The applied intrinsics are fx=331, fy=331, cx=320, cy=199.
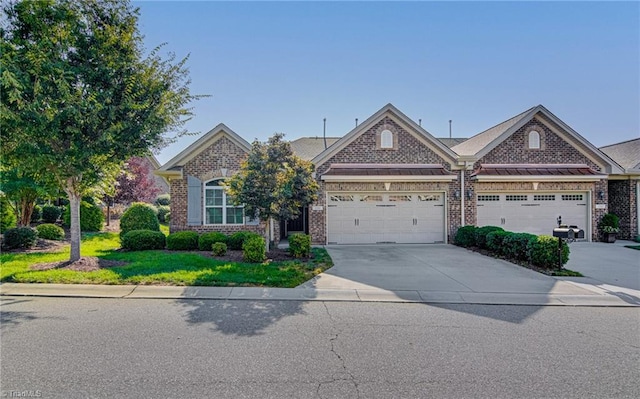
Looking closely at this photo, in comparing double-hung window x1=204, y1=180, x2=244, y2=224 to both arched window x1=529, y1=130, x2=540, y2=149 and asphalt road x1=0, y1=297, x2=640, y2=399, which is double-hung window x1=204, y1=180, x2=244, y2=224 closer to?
asphalt road x1=0, y1=297, x2=640, y2=399

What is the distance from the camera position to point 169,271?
8117 mm

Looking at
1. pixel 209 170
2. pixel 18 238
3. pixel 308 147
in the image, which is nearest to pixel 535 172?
pixel 308 147

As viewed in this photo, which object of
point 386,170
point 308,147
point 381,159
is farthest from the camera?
point 308,147

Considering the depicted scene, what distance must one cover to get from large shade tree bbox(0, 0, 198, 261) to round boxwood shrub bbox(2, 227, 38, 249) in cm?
387

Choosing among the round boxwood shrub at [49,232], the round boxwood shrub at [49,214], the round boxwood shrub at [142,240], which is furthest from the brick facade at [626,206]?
the round boxwood shrub at [49,214]

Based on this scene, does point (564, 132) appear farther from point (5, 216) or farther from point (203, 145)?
point (5, 216)

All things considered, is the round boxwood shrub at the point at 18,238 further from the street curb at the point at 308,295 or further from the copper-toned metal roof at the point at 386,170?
the copper-toned metal roof at the point at 386,170

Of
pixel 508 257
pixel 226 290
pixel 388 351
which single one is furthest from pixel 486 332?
pixel 508 257

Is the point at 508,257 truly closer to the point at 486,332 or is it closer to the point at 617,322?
the point at 617,322

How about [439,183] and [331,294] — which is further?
[439,183]

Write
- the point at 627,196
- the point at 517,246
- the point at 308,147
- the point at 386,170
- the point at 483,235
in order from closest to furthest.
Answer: the point at 517,246 → the point at 483,235 → the point at 386,170 → the point at 627,196 → the point at 308,147

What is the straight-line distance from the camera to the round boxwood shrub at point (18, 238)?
1094 centimetres

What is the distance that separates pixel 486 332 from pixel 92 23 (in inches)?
415

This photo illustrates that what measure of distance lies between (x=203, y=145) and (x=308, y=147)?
630cm
